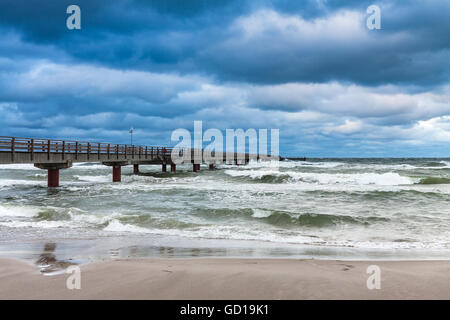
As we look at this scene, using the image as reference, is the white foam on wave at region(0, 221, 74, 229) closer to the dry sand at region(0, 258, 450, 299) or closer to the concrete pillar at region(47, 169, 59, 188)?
the dry sand at region(0, 258, 450, 299)

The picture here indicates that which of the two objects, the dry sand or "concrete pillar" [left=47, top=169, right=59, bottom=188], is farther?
"concrete pillar" [left=47, top=169, right=59, bottom=188]

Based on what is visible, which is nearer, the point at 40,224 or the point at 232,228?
the point at 232,228

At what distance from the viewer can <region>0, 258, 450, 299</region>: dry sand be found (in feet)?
14.1

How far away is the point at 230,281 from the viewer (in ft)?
15.9

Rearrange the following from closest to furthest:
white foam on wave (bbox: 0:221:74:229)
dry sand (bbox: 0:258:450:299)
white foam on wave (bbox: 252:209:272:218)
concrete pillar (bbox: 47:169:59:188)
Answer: dry sand (bbox: 0:258:450:299)
white foam on wave (bbox: 0:221:74:229)
white foam on wave (bbox: 252:209:272:218)
concrete pillar (bbox: 47:169:59:188)

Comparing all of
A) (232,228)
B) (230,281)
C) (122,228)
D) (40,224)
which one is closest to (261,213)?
(232,228)

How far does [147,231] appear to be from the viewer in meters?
10.8

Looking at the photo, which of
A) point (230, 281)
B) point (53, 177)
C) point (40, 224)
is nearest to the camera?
point (230, 281)

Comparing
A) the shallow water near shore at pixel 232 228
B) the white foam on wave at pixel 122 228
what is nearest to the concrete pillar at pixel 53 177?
the shallow water near shore at pixel 232 228

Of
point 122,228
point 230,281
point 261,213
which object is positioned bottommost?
point 122,228

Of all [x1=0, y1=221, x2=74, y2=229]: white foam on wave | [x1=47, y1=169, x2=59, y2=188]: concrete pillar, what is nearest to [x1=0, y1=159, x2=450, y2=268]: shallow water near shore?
[x1=0, y1=221, x2=74, y2=229]: white foam on wave

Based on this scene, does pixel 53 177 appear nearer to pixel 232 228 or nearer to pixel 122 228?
pixel 122 228
